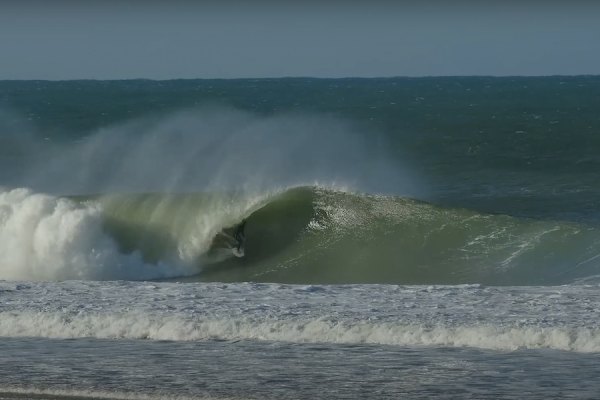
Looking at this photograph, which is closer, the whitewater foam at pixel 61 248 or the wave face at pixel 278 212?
the wave face at pixel 278 212

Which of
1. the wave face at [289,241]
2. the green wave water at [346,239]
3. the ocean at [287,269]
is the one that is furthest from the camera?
the wave face at [289,241]

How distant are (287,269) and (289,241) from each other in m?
1.33

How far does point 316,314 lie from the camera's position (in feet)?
36.7

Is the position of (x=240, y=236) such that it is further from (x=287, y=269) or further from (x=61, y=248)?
(x=61, y=248)

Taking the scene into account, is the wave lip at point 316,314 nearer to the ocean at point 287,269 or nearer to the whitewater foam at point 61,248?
the ocean at point 287,269

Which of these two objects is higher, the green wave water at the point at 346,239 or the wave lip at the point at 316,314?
A: the green wave water at the point at 346,239

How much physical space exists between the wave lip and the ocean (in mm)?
28

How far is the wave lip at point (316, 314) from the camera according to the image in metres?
10.5

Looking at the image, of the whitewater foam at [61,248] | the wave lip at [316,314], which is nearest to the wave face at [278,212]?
the whitewater foam at [61,248]

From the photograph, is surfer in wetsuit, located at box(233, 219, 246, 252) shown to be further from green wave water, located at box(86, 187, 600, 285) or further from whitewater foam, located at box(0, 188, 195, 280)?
whitewater foam, located at box(0, 188, 195, 280)

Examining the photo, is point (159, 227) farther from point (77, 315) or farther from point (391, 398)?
point (391, 398)

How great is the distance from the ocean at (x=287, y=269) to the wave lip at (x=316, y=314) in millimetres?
28

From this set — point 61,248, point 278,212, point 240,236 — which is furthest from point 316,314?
point 278,212

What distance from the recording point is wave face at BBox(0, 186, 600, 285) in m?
16.7
